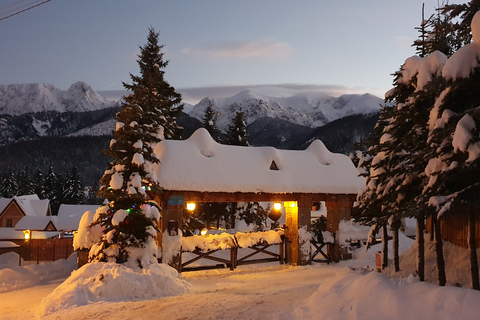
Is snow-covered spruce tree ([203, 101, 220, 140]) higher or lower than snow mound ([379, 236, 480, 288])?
higher

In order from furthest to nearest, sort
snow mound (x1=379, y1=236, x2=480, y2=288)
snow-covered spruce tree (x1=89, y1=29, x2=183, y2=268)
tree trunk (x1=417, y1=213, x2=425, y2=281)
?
snow-covered spruce tree (x1=89, y1=29, x2=183, y2=268) < tree trunk (x1=417, y1=213, x2=425, y2=281) < snow mound (x1=379, y1=236, x2=480, y2=288)

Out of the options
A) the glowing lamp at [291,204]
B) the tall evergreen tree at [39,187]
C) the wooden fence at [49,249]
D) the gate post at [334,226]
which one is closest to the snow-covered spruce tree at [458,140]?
the glowing lamp at [291,204]

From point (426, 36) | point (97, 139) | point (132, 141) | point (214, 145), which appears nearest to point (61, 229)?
point (214, 145)

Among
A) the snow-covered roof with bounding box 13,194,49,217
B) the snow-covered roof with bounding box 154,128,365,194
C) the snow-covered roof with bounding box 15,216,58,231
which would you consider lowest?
the snow-covered roof with bounding box 15,216,58,231

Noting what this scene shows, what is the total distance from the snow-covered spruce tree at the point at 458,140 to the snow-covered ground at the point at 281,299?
0.81 m

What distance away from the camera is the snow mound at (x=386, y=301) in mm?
5625

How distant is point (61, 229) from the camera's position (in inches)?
1841

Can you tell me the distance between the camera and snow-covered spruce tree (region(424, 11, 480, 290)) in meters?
5.66

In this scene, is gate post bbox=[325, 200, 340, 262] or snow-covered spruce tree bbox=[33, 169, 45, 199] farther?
snow-covered spruce tree bbox=[33, 169, 45, 199]

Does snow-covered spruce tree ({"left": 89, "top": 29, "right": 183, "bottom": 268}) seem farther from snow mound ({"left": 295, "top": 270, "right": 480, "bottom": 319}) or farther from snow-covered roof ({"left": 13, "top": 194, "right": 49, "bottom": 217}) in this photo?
snow-covered roof ({"left": 13, "top": 194, "right": 49, "bottom": 217})

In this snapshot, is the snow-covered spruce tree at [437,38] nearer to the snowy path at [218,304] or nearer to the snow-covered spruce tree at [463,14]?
the snow-covered spruce tree at [463,14]

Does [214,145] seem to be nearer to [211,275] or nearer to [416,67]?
[211,275]

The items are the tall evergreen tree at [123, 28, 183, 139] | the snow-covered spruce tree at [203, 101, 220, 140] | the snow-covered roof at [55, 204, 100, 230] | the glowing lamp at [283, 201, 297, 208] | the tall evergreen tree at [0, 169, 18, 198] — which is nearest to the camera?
the glowing lamp at [283, 201, 297, 208]

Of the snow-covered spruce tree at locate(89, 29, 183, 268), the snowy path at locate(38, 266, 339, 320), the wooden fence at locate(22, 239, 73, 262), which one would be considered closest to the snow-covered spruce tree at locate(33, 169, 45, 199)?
the wooden fence at locate(22, 239, 73, 262)
